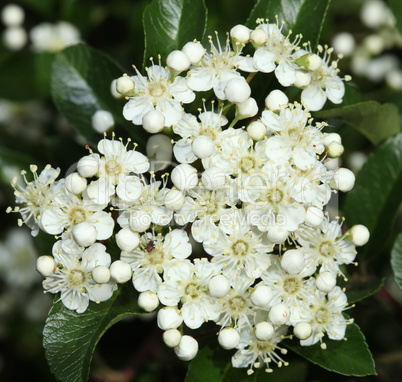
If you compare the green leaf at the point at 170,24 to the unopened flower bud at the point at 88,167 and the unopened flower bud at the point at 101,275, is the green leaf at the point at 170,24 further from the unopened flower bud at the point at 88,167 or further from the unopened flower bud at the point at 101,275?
the unopened flower bud at the point at 101,275

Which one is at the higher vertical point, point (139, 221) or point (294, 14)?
point (294, 14)

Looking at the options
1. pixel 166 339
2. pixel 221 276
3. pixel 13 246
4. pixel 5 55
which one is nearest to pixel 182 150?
pixel 221 276

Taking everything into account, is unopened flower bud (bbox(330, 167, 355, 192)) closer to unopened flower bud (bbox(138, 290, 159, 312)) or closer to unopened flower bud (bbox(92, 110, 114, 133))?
unopened flower bud (bbox(138, 290, 159, 312))

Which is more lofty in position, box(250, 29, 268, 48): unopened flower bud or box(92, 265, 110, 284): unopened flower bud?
box(250, 29, 268, 48): unopened flower bud

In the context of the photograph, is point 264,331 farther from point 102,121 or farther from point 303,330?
point 102,121

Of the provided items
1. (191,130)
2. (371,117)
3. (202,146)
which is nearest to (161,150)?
(191,130)

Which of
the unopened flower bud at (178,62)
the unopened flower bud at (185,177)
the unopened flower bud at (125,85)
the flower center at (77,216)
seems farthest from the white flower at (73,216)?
the unopened flower bud at (178,62)

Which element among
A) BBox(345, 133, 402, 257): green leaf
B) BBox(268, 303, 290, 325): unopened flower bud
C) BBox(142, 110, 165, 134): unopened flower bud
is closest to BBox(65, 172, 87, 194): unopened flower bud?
BBox(142, 110, 165, 134): unopened flower bud
